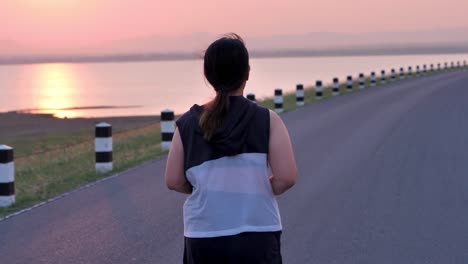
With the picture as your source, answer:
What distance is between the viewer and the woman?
3.58 meters

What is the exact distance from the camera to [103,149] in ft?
39.9

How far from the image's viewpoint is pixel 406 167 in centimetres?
1161

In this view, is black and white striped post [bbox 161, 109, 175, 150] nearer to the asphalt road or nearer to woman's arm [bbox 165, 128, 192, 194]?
the asphalt road

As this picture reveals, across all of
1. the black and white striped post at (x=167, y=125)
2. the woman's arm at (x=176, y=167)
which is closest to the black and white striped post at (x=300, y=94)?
the black and white striped post at (x=167, y=125)

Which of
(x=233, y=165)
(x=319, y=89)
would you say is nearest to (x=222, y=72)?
(x=233, y=165)

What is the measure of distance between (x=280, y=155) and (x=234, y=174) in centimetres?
21

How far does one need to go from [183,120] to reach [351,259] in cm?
354

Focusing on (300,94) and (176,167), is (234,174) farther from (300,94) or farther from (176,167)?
(300,94)

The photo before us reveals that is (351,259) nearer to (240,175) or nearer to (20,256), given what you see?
(20,256)

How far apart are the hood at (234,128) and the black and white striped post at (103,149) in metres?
8.70

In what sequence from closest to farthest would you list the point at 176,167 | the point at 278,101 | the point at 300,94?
the point at 176,167, the point at 278,101, the point at 300,94

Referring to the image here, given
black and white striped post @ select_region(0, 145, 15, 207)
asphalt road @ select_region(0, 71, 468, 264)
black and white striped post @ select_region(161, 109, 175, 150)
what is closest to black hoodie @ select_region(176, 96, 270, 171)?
asphalt road @ select_region(0, 71, 468, 264)

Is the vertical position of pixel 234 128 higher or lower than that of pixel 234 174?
higher

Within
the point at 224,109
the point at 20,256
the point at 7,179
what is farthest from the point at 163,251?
the point at 224,109
